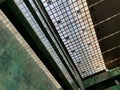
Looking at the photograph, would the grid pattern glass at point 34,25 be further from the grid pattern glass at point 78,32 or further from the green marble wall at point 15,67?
the grid pattern glass at point 78,32

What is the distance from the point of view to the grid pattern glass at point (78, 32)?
2.20 metres

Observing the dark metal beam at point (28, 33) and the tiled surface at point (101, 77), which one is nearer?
the dark metal beam at point (28, 33)

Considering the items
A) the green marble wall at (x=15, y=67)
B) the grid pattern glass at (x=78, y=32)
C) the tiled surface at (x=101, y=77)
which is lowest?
the tiled surface at (x=101, y=77)

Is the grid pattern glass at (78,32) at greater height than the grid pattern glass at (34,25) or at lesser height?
lesser

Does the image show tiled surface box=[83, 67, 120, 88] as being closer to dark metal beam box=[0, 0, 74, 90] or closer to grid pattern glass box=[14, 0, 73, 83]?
dark metal beam box=[0, 0, 74, 90]

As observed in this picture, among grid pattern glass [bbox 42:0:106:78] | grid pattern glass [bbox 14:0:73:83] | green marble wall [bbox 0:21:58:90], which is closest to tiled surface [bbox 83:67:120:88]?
grid pattern glass [bbox 42:0:106:78]

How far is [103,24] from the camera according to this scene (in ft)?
8.38

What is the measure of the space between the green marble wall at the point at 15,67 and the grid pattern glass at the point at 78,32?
55 centimetres

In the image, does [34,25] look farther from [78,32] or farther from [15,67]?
[78,32]

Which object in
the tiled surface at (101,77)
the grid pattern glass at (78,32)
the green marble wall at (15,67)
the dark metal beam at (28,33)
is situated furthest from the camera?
the tiled surface at (101,77)

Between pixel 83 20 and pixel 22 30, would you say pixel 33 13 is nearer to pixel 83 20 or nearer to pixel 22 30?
pixel 22 30

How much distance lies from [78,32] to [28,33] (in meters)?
1.24

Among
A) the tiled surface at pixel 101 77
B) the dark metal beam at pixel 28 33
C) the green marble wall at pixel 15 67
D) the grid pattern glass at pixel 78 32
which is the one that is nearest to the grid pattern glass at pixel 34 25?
the dark metal beam at pixel 28 33

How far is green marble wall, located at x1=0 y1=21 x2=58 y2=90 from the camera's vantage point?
1312 millimetres
